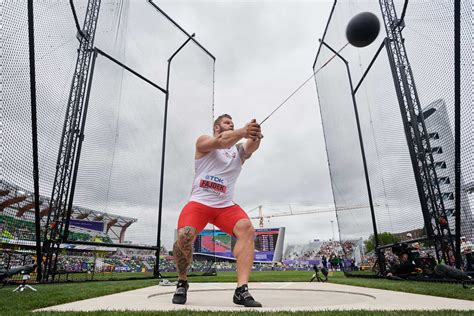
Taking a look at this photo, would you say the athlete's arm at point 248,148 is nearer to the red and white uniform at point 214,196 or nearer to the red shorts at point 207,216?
the red and white uniform at point 214,196

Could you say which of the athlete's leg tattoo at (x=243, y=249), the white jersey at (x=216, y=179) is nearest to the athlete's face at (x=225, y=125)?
the white jersey at (x=216, y=179)

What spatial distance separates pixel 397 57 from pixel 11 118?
7.28 meters

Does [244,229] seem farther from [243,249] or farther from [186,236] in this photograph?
[186,236]

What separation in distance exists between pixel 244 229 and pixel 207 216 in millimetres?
381

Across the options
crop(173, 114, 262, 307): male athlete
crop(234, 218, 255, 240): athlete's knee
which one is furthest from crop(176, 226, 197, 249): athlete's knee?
crop(234, 218, 255, 240): athlete's knee

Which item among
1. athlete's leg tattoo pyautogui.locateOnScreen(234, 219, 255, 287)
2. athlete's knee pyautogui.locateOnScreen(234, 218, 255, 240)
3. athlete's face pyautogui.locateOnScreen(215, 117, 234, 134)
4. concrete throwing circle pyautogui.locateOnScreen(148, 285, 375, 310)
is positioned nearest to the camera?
concrete throwing circle pyautogui.locateOnScreen(148, 285, 375, 310)

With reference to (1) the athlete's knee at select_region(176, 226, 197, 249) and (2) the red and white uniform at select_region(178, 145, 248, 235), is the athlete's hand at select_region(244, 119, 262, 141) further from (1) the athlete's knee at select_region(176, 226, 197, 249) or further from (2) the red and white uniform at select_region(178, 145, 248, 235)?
(1) the athlete's knee at select_region(176, 226, 197, 249)

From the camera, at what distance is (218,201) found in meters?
2.99

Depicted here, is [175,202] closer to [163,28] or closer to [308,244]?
[163,28]

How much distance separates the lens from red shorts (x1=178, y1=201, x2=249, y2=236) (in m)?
2.88

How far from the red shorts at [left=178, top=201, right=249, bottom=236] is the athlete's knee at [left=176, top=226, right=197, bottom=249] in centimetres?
4

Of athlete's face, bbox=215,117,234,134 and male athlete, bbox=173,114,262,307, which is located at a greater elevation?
athlete's face, bbox=215,117,234,134

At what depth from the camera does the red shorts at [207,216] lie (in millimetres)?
2875

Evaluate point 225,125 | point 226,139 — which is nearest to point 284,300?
point 226,139
